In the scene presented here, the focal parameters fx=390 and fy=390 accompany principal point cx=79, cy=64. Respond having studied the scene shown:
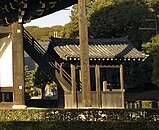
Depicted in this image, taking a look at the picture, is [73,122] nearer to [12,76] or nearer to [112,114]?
[112,114]

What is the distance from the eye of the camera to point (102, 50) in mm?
23188

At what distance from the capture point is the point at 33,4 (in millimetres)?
19703

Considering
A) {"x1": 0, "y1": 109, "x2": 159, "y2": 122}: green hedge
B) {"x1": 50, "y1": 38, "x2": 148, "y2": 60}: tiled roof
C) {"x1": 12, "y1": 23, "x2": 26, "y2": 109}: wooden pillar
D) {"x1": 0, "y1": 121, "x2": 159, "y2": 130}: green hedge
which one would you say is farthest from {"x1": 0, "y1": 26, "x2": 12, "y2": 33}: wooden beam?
{"x1": 0, "y1": 121, "x2": 159, "y2": 130}: green hedge

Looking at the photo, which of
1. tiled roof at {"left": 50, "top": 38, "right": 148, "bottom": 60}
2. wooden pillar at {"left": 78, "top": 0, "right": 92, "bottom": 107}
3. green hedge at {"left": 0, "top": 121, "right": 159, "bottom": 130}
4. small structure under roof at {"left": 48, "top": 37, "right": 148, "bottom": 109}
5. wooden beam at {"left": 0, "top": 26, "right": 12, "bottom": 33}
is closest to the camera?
green hedge at {"left": 0, "top": 121, "right": 159, "bottom": 130}

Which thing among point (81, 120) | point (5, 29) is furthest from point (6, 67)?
point (81, 120)

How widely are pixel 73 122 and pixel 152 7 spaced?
35574mm

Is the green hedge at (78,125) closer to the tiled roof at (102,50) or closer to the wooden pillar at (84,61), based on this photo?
the wooden pillar at (84,61)

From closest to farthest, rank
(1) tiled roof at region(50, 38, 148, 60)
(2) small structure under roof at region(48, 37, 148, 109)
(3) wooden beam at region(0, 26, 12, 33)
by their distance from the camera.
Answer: (3) wooden beam at region(0, 26, 12, 33) → (2) small structure under roof at region(48, 37, 148, 109) → (1) tiled roof at region(50, 38, 148, 60)

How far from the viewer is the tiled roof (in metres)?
21.9

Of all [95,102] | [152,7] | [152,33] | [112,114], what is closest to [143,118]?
[112,114]

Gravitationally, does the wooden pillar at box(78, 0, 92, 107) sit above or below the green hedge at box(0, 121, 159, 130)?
above

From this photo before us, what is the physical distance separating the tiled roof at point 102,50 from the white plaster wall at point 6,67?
287 cm

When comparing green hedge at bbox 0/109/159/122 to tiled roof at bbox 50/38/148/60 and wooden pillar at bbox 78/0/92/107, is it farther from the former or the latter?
tiled roof at bbox 50/38/148/60

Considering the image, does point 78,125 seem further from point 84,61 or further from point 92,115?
point 84,61
